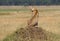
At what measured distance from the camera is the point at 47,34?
1180 cm

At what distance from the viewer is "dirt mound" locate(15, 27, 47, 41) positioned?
10876mm

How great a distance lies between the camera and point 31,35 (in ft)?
36.4

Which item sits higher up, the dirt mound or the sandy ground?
the dirt mound

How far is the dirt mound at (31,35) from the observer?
1088 cm

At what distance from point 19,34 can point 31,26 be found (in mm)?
962
